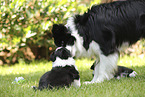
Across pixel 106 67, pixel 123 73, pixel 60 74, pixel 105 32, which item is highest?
pixel 105 32

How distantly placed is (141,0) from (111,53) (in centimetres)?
106

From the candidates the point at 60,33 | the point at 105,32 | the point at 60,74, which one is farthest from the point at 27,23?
the point at 60,74

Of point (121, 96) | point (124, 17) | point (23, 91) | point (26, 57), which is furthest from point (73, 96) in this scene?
point (26, 57)

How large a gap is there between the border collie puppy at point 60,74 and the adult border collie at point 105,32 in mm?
479

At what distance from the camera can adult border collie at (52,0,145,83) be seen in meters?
3.30

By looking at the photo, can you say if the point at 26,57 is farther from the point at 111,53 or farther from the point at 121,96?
the point at 121,96

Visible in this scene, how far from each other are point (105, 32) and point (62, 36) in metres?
0.70

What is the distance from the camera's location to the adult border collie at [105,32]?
→ 3303mm

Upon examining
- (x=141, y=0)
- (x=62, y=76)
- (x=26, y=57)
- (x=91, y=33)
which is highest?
(x=141, y=0)

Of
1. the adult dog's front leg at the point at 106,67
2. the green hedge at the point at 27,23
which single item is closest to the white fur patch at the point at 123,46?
the adult dog's front leg at the point at 106,67

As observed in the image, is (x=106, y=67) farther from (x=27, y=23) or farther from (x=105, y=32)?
(x=27, y=23)

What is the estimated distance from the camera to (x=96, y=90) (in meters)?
2.83

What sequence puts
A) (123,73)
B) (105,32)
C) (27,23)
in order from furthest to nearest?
(27,23), (123,73), (105,32)

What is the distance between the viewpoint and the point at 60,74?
277 centimetres
